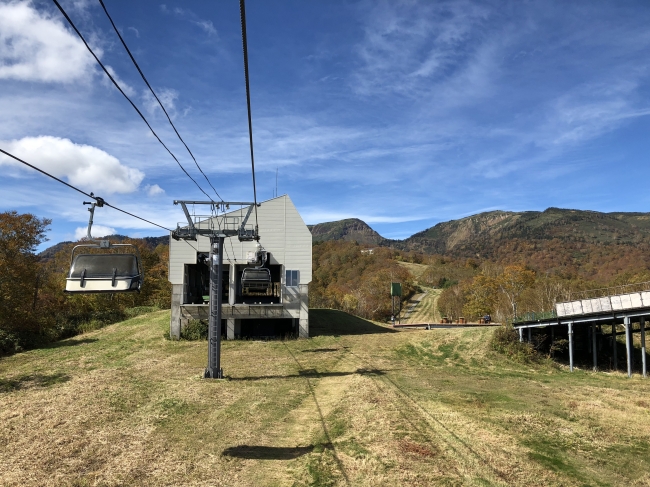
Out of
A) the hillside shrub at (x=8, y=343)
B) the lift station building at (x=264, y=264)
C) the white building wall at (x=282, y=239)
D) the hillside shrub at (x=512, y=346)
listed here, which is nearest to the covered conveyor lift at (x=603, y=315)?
the hillside shrub at (x=512, y=346)

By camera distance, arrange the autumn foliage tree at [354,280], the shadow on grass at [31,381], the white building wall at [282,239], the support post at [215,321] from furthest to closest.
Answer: the autumn foliage tree at [354,280] → the white building wall at [282,239] → the support post at [215,321] → the shadow on grass at [31,381]

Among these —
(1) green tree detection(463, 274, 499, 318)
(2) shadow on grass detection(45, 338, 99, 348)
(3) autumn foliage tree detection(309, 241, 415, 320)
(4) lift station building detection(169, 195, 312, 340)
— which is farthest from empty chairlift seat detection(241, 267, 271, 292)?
(1) green tree detection(463, 274, 499, 318)

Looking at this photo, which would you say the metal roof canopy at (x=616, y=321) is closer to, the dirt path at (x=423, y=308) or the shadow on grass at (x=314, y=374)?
the shadow on grass at (x=314, y=374)

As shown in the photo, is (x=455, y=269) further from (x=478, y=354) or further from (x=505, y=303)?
(x=478, y=354)

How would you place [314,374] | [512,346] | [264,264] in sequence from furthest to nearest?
[264,264] < [512,346] < [314,374]

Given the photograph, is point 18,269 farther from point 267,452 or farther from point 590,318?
point 590,318

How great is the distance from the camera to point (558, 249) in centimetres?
15212

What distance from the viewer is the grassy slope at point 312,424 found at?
9344mm

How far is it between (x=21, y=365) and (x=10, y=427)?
13.4 meters

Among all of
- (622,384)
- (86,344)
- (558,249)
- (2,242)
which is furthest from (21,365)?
(558,249)

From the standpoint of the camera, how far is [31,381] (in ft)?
59.9

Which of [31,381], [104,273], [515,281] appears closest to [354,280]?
[515,281]

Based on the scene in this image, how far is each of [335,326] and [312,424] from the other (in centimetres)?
2816

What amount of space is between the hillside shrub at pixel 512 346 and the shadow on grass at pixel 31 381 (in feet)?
80.2
